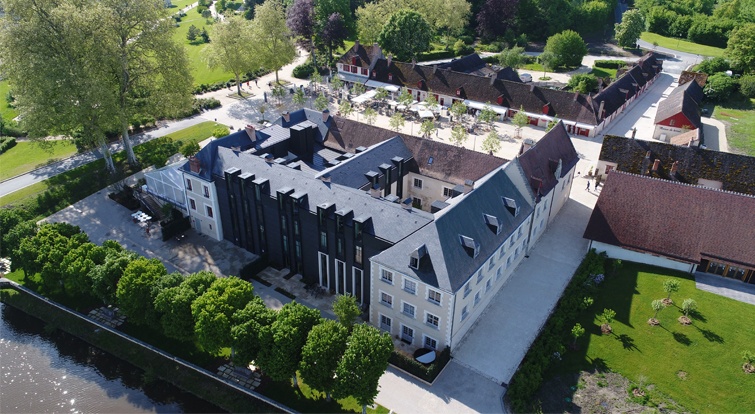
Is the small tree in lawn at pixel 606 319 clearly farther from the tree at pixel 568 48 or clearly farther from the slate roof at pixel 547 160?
the tree at pixel 568 48

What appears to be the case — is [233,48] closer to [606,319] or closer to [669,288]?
[606,319]

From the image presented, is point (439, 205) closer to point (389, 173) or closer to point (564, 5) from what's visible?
point (389, 173)

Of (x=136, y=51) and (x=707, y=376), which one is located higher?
(x=136, y=51)

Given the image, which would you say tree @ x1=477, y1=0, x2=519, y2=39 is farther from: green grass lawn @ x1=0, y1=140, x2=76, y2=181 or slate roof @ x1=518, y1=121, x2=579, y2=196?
green grass lawn @ x1=0, y1=140, x2=76, y2=181

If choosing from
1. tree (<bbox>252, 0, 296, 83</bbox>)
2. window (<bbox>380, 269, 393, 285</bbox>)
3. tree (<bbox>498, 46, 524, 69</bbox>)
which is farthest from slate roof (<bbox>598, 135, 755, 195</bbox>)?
tree (<bbox>252, 0, 296, 83</bbox>)

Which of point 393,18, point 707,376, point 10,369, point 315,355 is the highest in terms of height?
point 393,18

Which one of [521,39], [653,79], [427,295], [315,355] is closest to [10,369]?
[315,355]

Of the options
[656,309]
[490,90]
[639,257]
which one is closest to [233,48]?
[490,90]
